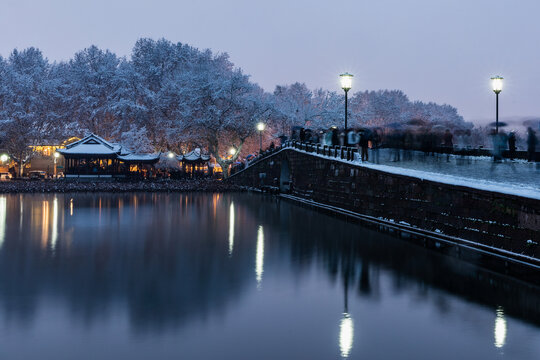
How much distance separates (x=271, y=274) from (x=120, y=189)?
135ft

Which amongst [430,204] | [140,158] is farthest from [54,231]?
[140,158]

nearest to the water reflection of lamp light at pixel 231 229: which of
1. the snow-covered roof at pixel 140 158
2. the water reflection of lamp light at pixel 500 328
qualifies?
the water reflection of lamp light at pixel 500 328

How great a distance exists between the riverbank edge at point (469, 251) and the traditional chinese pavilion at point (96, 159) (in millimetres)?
41395

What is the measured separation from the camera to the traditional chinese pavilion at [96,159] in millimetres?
59281

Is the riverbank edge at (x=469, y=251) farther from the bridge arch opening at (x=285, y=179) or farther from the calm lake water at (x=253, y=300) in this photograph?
the bridge arch opening at (x=285, y=179)

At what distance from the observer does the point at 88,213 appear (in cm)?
2969

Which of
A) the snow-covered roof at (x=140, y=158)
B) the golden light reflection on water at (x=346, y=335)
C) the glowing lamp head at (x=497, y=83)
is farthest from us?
the snow-covered roof at (x=140, y=158)

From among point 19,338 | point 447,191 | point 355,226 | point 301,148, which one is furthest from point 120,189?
point 19,338

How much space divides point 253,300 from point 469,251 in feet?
25.6

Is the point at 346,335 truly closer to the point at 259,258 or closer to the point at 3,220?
the point at 259,258

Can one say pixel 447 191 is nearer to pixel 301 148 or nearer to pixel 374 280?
pixel 374 280

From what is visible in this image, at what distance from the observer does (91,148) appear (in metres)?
59.8

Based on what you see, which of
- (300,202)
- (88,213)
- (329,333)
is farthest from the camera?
(300,202)

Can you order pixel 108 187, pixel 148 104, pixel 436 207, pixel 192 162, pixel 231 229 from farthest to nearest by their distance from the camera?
pixel 148 104 < pixel 192 162 < pixel 108 187 < pixel 231 229 < pixel 436 207
